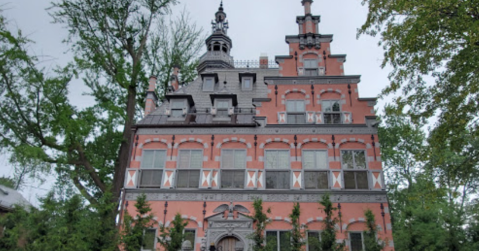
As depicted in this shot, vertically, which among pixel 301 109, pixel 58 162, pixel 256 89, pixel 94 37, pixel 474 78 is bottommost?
pixel 58 162

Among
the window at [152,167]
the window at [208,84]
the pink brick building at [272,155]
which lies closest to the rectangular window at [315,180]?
the pink brick building at [272,155]

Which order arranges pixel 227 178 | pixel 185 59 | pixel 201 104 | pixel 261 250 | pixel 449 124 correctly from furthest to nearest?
pixel 185 59 < pixel 201 104 < pixel 227 178 < pixel 449 124 < pixel 261 250

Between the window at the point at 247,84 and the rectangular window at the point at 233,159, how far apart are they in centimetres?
489

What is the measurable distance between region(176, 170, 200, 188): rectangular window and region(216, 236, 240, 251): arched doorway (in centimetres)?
261

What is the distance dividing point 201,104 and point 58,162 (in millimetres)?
7386

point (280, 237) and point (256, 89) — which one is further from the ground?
point (256, 89)

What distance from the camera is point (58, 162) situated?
59.9 feet

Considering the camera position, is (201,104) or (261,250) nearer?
(261,250)

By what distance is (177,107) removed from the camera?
19.6m

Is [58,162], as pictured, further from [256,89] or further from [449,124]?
[449,124]

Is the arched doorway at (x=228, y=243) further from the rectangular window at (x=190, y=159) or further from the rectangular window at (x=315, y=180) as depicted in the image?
the rectangular window at (x=315, y=180)

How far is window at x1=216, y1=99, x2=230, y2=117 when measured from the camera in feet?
63.2

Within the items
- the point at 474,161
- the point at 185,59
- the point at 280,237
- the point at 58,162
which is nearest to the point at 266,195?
the point at 280,237

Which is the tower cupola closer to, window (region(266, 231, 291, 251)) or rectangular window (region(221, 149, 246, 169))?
rectangular window (region(221, 149, 246, 169))
